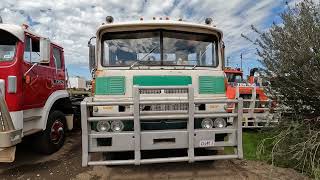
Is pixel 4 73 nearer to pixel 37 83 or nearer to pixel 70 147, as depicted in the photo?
pixel 37 83

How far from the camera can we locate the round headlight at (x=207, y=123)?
17.4 ft

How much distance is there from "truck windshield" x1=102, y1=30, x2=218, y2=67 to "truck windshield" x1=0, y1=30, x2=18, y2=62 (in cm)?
165

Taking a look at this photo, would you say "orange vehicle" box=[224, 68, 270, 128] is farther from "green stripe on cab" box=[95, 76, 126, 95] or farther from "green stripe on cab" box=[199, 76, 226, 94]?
"green stripe on cab" box=[95, 76, 126, 95]

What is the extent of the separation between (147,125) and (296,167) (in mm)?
2709

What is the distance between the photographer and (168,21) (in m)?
5.80

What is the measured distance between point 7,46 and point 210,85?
3666mm

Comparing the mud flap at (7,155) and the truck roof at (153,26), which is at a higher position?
the truck roof at (153,26)

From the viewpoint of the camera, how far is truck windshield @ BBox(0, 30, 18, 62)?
19.9ft

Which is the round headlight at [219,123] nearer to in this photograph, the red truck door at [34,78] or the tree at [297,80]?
the tree at [297,80]

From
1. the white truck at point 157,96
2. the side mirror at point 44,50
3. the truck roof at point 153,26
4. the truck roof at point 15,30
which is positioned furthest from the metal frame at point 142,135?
the truck roof at point 15,30

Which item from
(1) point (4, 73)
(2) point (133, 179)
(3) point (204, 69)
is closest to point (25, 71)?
(1) point (4, 73)

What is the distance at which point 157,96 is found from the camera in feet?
18.0

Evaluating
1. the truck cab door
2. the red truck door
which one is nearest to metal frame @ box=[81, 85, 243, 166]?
the red truck door

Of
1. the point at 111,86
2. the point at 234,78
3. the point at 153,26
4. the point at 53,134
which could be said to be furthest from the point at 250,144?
the point at 234,78
